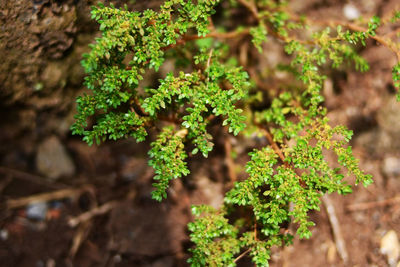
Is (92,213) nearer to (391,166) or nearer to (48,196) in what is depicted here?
(48,196)

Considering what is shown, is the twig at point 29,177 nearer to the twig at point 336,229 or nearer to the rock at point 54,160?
the rock at point 54,160

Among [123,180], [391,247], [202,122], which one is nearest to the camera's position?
[202,122]

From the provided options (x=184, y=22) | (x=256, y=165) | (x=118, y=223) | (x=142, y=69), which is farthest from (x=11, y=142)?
(x=256, y=165)

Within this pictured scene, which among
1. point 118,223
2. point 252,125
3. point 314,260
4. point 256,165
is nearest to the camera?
point 256,165

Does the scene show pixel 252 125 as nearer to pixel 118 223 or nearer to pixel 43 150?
pixel 118 223

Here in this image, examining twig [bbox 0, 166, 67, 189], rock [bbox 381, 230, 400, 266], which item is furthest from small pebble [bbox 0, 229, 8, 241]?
rock [bbox 381, 230, 400, 266]

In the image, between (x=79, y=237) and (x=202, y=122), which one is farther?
(x=79, y=237)

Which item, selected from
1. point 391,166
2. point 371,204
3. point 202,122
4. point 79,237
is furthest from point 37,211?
point 391,166
